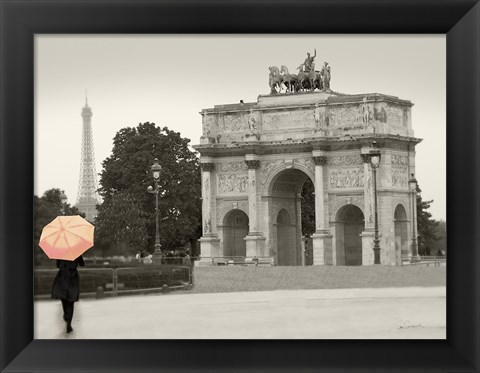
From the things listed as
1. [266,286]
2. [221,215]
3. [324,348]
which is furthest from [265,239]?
[324,348]

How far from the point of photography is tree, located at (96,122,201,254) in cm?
5062

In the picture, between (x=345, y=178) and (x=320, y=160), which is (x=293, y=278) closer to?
(x=320, y=160)

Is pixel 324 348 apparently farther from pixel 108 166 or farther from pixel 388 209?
pixel 388 209

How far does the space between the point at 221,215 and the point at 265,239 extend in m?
3.06

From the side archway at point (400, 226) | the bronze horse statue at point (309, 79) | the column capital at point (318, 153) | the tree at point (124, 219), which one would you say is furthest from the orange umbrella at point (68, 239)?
the column capital at point (318, 153)

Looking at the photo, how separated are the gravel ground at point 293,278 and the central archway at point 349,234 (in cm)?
1437

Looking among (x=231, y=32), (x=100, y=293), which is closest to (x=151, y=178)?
(x=100, y=293)

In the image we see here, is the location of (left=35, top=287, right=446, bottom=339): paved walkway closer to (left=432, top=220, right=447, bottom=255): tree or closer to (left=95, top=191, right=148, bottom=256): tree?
(left=432, top=220, right=447, bottom=255): tree

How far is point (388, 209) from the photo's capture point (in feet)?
195

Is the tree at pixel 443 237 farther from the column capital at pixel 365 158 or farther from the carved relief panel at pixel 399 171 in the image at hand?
the column capital at pixel 365 158

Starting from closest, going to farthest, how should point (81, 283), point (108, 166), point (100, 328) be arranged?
point (100, 328), point (81, 283), point (108, 166)

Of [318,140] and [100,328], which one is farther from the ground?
[318,140]

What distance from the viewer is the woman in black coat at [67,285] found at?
17094 millimetres
